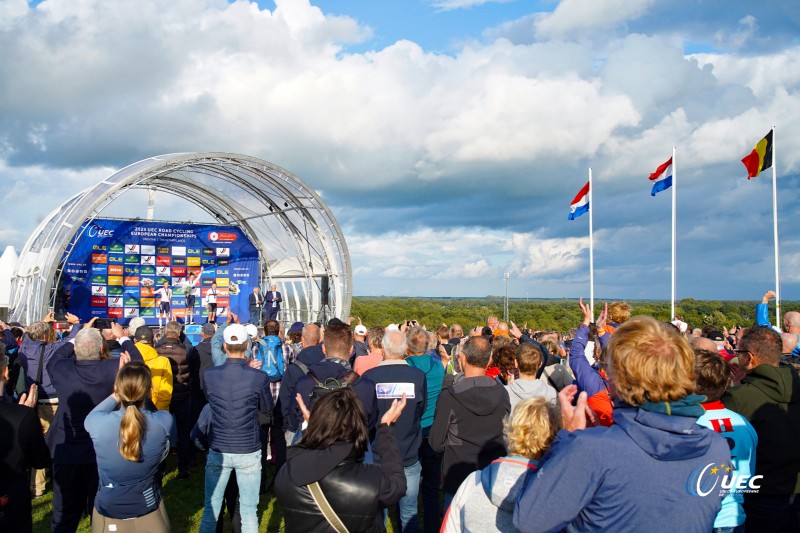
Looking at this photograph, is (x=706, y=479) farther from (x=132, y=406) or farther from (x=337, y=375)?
(x=132, y=406)

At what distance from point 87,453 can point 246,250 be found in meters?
18.0

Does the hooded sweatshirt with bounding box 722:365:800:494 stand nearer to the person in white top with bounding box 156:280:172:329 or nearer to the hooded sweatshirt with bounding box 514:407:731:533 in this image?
the hooded sweatshirt with bounding box 514:407:731:533

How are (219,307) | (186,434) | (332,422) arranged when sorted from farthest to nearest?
(219,307), (186,434), (332,422)

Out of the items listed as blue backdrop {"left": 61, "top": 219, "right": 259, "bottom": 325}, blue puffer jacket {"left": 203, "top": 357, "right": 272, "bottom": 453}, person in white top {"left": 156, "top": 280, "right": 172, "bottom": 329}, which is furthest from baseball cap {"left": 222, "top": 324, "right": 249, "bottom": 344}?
person in white top {"left": 156, "top": 280, "right": 172, "bottom": 329}

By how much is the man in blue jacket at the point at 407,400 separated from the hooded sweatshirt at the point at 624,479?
2647mm

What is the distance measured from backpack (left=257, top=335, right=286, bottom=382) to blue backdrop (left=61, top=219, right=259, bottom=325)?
46.6 ft

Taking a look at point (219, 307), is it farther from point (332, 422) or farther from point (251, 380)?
point (332, 422)

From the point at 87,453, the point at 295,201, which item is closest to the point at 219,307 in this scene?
the point at 295,201

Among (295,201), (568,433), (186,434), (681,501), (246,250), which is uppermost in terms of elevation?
(295,201)

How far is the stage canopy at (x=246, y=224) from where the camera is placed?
15.2m

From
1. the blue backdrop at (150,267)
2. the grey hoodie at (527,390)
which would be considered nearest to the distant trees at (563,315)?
the blue backdrop at (150,267)

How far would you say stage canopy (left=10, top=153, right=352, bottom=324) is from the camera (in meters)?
15.2

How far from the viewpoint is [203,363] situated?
752 centimetres

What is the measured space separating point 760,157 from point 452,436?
13.5 meters
